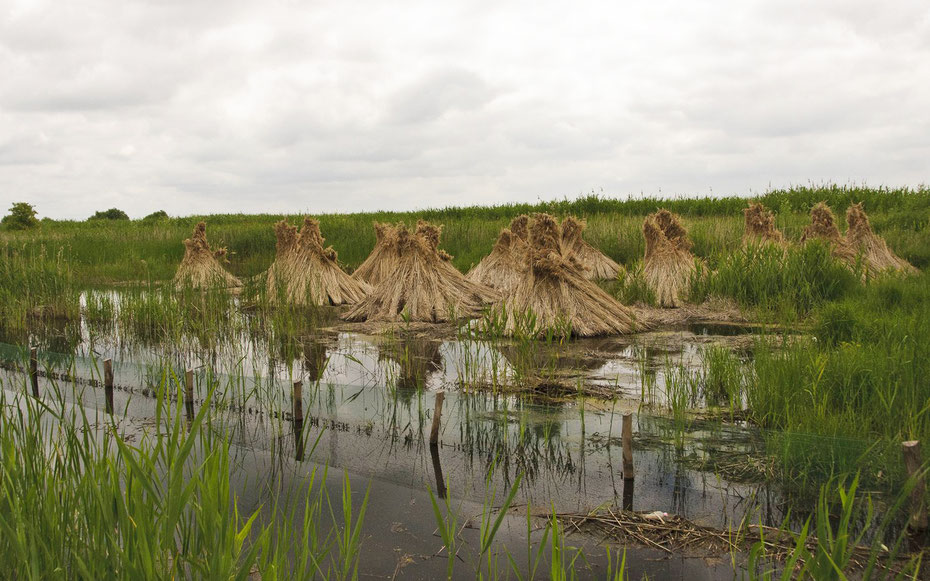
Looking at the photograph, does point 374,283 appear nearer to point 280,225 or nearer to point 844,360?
point 280,225

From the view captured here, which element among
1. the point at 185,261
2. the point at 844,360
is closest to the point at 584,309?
the point at 844,360

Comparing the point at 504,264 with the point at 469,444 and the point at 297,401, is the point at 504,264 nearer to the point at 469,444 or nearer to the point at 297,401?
the point at 297,401

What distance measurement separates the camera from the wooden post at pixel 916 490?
11.1 ft

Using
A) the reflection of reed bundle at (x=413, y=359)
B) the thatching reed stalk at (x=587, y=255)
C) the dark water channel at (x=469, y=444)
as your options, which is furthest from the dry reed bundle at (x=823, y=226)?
the reflection of reed bundle at (x=413, y=359)

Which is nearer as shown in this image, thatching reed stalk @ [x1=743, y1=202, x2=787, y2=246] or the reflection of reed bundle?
the reflection of reed bundle

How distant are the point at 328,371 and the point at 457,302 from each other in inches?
141

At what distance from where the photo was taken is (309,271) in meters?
11.9

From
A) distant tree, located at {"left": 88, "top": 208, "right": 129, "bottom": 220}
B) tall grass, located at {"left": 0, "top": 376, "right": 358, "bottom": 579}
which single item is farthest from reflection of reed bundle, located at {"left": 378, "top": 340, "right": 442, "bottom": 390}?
distant tree, located at {"left": 88, "top": 208, "right": 129, "bottom": 220}

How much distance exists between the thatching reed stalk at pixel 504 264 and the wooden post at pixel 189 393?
7189 mm

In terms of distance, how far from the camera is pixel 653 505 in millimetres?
4051

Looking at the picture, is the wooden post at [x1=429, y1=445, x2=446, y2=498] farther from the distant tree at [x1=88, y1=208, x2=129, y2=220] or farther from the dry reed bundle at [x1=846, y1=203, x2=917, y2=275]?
the distant tree at [x1=88, y1=208, x2=129, y2=220]

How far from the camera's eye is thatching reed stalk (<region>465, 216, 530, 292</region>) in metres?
12.8

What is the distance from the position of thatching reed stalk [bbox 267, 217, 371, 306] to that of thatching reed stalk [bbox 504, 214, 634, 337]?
4031 millimetres

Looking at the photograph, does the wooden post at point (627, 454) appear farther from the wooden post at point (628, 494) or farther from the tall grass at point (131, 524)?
the tall grass at point (131, 524)
